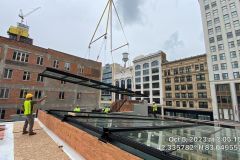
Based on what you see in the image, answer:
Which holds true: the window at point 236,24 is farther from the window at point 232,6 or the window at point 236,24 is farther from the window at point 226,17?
the window at point 232,6

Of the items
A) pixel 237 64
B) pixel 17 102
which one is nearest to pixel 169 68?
pixel 237 64

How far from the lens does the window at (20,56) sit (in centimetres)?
2387

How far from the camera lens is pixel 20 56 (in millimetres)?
24438

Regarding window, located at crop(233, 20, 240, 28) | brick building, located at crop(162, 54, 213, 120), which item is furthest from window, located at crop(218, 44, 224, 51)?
window, located at crop(233, 20, 240, 28)

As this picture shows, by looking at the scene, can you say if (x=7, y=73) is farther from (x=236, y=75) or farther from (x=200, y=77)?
(x=236, y=75)

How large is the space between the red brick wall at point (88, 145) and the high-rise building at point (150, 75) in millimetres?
54782

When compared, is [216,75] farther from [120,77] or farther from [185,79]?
[120,77]

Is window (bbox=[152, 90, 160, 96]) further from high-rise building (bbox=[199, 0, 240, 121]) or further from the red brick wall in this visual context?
the red brick wall

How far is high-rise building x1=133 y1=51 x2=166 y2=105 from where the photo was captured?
191ft

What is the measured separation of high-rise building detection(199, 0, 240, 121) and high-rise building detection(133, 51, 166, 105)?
19154mm

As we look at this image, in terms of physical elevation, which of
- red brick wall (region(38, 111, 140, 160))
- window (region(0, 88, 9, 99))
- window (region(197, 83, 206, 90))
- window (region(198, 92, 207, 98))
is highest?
window (region(197, 83, 206, 90))

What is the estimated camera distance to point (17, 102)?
23.0 meters

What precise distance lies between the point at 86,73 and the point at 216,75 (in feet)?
140

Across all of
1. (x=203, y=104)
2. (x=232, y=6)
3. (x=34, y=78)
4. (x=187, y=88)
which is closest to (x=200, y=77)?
(x=187, y=88)
